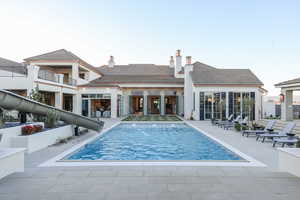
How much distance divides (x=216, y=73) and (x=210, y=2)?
10510 mm

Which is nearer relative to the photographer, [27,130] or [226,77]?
[27,130]

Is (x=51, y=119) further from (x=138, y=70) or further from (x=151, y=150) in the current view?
(x=138, y=70)

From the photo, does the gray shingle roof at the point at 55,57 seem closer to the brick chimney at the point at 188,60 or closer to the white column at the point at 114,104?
the white column at the point at 114,104

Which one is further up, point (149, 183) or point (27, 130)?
point (27, 130)

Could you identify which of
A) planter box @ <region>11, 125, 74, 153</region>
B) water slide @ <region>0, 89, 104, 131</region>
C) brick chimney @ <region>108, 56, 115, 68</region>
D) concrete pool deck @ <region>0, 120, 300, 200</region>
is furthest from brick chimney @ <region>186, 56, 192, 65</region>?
concrete pool deck @ <region>0, 120, 300, 200</region>

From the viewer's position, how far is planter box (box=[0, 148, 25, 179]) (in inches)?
203

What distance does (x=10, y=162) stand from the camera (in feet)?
17.8

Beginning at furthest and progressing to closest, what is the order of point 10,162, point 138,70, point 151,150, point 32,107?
point 138,70 → point 151,150 → point 32,107 → point 10,162

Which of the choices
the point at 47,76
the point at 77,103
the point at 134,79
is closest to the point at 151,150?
the point at 47,76

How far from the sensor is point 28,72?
1716 cm

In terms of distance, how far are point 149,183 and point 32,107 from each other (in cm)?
721

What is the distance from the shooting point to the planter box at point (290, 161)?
214 inches

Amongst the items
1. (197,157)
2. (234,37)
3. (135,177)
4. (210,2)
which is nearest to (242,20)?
(234,37)

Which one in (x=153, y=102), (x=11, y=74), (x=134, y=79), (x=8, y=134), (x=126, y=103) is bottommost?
(x=8, y=134)
